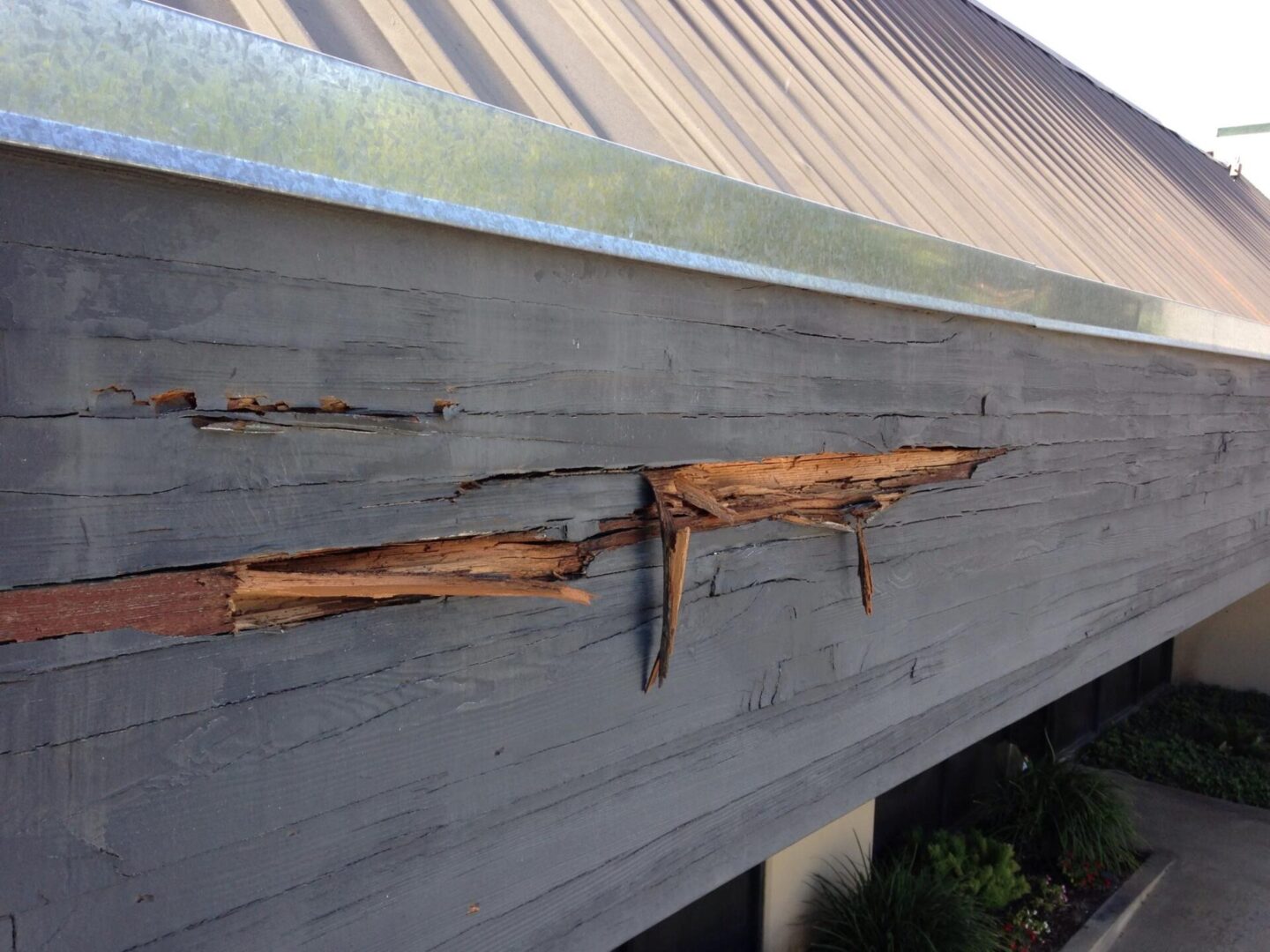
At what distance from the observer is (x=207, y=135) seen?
3.35 ft

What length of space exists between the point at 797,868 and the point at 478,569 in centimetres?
369

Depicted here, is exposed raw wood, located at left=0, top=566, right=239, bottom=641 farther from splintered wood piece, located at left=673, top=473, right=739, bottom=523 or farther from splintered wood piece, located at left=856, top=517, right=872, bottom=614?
splintered wood piece, located at left=856, top=517, right=872, bottom=614

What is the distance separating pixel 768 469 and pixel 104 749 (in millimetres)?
1199

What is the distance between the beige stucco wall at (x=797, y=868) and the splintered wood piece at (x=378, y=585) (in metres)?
3.19

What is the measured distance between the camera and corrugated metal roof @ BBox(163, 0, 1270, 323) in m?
1.49

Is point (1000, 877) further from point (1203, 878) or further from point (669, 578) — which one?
point (669, 578)

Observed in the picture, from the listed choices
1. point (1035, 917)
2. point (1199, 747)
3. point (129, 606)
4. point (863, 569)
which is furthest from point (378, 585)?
point (1199, 747)

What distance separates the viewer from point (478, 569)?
1.40m

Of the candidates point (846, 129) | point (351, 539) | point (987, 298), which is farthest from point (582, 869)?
point (846, 129)

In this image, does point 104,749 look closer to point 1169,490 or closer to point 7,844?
point 7,844

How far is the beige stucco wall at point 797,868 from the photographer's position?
442 centimetres

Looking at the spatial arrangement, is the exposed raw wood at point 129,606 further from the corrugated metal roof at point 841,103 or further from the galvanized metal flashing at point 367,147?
the corrugated metal roof at point 841,103

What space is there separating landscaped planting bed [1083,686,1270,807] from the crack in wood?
277 inches

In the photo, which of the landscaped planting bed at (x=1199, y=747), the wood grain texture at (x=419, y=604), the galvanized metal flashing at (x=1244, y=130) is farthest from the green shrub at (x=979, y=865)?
the galvanized metal flashing at (x=1244, y=130)
